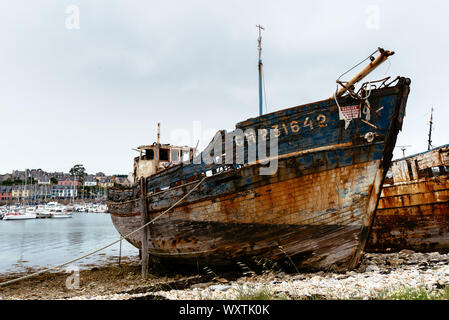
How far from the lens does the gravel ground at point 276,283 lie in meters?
5.01

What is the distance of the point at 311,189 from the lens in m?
6.52

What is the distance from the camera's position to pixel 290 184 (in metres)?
6.61

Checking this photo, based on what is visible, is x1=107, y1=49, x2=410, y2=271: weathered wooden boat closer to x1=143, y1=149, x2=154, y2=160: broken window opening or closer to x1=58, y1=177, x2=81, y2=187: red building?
x1=143, y1=149, x2=154, y2=160: broken window opening

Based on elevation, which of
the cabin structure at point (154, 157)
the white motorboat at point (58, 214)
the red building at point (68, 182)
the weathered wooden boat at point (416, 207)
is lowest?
the white motorboat at point (58, 214)

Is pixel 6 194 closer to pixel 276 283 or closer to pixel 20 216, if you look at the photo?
pixel 20 216

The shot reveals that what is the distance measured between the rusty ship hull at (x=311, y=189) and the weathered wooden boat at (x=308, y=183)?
0.02 m

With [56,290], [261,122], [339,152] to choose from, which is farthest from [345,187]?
[56,290]

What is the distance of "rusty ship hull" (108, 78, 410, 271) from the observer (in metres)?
6.38

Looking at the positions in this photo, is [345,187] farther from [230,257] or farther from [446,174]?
[446,174]

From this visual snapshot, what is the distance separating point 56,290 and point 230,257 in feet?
19.8

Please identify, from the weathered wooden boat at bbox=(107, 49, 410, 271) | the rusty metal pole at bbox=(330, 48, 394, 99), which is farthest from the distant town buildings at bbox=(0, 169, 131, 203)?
the rusty metal pole at bbox=(330, 48, 394, 99)

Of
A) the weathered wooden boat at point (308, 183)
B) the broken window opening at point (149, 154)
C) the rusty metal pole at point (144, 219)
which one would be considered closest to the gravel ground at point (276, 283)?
the rusty metal pole at point (144, 219)

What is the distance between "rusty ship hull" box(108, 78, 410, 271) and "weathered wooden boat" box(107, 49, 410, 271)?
2cm

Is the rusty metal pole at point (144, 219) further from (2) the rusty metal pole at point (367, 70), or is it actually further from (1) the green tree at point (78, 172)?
(1) the green tree at point (78, 172)
